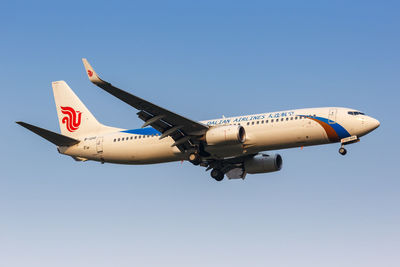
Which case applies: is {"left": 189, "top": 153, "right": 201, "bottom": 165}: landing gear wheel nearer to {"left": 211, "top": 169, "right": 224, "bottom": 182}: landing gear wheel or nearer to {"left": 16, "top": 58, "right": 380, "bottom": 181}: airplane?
{"left": 16, "top": 58, "right": 380, "bottom": 181}: airplane

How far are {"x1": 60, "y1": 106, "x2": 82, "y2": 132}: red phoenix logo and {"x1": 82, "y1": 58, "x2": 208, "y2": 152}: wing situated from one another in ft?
32.4

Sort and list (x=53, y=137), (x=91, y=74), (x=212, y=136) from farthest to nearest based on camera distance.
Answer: (x=53, y=137)
(x=212, y=136)
(x=91, y=74)

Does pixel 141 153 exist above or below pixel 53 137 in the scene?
below

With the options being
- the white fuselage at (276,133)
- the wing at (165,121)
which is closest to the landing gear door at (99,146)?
the white fuselage at (276,133)

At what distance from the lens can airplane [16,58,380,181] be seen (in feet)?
154

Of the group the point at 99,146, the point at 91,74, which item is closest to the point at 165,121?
the point at 99,146

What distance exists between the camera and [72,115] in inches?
2238

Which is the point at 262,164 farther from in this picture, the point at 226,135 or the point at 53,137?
the point at 53,137

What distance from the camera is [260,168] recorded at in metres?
53.8

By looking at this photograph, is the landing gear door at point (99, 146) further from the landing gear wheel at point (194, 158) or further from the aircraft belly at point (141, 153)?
the landing gear wheel at point (194, 158)

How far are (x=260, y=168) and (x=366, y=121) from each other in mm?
10097

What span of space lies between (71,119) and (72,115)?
37 centimetres

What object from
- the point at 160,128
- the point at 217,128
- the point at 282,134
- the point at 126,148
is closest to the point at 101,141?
the point at 126,148

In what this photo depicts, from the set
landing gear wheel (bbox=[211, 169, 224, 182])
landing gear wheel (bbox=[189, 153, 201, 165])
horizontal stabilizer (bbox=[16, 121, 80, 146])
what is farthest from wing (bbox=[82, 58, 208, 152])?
horizontal stabilizer (bbox=[16, 121, 80, 146])
